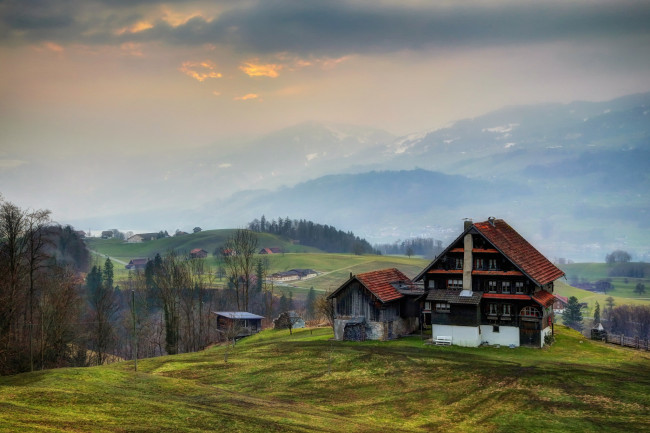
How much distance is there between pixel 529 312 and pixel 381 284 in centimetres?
1965

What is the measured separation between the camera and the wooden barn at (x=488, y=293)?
234 ft

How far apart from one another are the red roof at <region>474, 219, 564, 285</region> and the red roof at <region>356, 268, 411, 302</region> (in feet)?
47.3

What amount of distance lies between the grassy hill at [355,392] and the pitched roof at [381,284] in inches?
334

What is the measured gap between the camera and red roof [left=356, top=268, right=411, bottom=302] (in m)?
78.4

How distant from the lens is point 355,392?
54906mm

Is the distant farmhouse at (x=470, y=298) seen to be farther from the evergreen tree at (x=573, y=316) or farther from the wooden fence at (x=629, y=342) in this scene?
the evergreen tree at (x=573, y=316)

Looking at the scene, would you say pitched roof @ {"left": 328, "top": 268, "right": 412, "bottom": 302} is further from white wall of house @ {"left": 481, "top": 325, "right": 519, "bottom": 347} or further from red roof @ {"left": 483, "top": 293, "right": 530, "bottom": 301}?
white wall of house @ {"left": 481, "top": 325, "right": 519, "bottom": 347}

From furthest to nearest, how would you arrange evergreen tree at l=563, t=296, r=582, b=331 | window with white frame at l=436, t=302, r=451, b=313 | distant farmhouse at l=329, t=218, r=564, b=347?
evergreen tree at l=563, t=296, r=582, b=331 < window with white frame at l=436, t=302, r=451, b=313 < distant farmhouse at l=329, t=218, r=564, b=347

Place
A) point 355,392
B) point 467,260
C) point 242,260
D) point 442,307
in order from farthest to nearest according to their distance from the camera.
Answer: point 242,260
point 467,260
point 442,307
point 355,392

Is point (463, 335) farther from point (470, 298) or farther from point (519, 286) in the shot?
point (519, 286)

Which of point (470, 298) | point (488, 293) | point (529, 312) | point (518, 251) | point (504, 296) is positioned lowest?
point (529, 312)

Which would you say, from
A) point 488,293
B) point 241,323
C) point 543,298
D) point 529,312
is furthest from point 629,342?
point 241,323

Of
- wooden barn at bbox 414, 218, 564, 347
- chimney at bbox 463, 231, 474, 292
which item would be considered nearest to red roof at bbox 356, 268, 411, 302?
wooden barn at bbox 414, 218, 564, 347

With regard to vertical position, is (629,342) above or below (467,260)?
below
